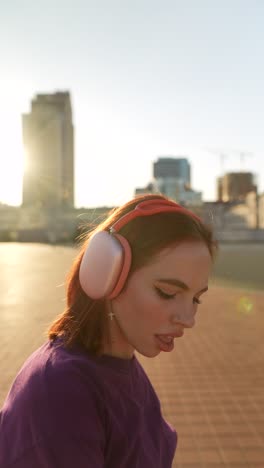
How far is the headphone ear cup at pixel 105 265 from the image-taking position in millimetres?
1229

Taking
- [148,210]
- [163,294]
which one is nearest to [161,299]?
[163,294]

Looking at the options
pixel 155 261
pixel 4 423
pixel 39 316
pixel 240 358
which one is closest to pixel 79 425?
pixel 4 423

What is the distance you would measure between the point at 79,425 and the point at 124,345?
31 centimetres

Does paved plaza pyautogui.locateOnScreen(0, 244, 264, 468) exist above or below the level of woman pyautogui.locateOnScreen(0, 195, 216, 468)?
below

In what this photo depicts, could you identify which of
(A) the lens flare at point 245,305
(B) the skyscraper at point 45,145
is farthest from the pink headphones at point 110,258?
(B) the skyscraper at point 45,145

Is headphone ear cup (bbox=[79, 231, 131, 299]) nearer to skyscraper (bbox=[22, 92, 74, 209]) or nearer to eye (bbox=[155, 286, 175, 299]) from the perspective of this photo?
eye (bbox=[155, 286, 175, 299])

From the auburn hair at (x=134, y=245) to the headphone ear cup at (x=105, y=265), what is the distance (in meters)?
0.02

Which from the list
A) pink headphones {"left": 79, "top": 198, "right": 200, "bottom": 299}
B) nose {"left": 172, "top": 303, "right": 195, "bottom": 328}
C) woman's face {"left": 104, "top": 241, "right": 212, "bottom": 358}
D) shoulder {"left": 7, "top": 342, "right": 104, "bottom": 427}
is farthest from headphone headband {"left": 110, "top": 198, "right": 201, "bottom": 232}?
shoulder {"left": 7, "top": 342, "right": 104, "bottom": 427}

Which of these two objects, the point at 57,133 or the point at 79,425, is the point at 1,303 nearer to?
the point at 79,425

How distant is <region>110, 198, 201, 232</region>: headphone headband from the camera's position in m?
1.27

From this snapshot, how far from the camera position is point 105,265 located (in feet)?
4.15

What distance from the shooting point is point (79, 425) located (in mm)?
1051

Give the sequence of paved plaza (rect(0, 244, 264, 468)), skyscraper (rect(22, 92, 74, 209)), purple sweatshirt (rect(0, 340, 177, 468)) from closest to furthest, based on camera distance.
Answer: purple sweatshirt (rect(0, 340, 177, 468)) < paved plaza (rect(0, 244, 264, 468)) < skyscraper (rect(22, 92, 74, 209))

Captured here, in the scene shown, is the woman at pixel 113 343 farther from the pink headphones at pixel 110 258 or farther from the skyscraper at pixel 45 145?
the skyscraper at pixel 45 145
